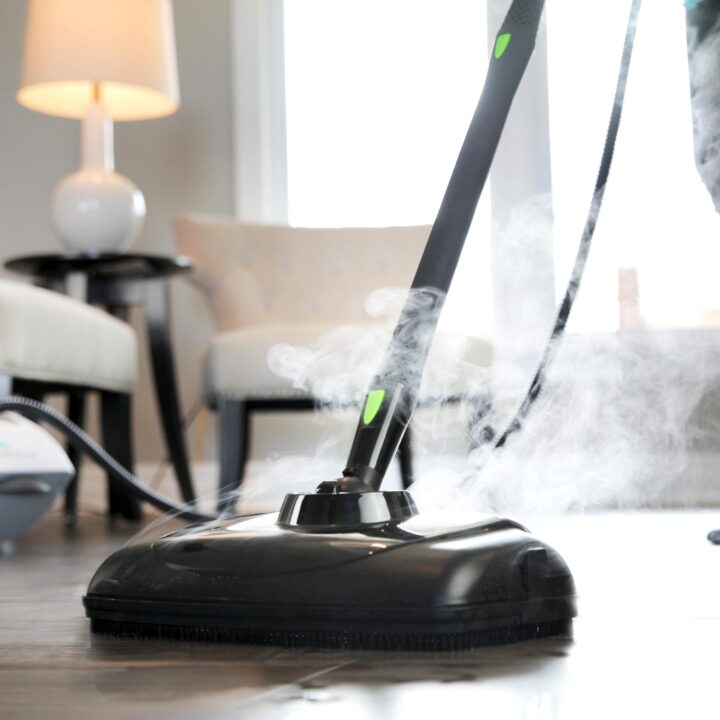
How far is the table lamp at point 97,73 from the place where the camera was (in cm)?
254

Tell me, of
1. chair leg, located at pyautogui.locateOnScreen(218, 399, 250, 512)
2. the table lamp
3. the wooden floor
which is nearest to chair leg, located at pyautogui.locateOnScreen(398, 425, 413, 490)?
chair leg, located at pyautogui.locateOnScreen(218, 399, 250, 512)

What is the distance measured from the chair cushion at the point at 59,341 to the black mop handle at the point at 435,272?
112 cm

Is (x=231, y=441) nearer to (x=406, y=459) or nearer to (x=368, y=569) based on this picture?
(x=406, y=459)

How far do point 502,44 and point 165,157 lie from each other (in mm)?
2548

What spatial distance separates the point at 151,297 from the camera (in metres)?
2.57

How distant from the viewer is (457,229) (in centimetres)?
75

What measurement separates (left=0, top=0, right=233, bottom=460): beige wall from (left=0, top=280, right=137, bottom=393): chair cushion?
92cm

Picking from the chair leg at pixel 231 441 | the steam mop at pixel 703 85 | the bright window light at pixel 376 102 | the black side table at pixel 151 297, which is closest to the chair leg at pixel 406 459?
the chair leg at pixel 231 441

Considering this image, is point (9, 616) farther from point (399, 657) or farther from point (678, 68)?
point (678, 68)

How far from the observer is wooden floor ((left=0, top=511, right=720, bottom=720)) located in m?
0.46

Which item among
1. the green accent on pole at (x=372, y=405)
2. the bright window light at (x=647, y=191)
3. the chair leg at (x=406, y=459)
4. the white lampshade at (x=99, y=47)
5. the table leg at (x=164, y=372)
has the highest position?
the white lampshade at (x=99, y=47)

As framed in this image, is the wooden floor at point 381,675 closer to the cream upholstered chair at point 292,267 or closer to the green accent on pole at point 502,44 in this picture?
the green accent on pole at point 502,44

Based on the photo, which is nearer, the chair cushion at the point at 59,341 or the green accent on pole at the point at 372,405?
the green accent on pole at the point at 372,405

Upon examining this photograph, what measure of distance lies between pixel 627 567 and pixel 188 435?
2.14 m
